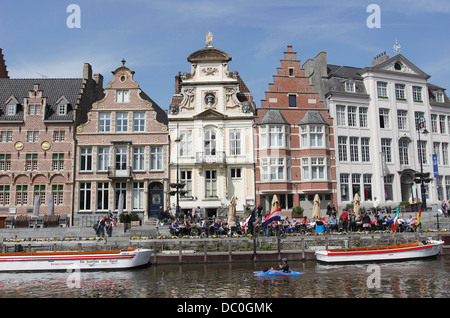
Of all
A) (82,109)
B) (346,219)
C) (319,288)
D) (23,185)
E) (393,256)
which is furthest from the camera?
(82,109)

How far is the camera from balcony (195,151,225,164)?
36.6 metres

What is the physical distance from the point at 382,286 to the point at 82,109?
3144 cm

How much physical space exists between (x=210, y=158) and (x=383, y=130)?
17.9 m

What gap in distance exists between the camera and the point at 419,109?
141 ft

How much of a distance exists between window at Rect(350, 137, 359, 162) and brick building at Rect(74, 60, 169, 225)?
17743 millimetres

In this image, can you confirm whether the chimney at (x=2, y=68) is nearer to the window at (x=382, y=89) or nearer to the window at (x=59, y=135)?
the window at (x=59, y=135)

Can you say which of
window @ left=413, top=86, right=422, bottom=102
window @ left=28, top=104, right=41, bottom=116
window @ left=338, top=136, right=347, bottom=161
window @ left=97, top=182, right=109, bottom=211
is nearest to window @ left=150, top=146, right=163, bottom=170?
window @ left=97, top=182, right=109, bottom=211

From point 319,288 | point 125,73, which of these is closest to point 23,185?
point 125,73

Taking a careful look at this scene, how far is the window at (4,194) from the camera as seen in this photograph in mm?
36562

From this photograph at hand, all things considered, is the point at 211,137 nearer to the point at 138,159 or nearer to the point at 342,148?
the point at 138,159

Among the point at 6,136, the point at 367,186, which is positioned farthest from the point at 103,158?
the point at 367,186

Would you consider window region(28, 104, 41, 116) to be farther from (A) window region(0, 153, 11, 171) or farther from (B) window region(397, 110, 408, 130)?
(B) window region(397, 110, 408, 130)

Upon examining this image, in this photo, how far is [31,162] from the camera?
37.2m
